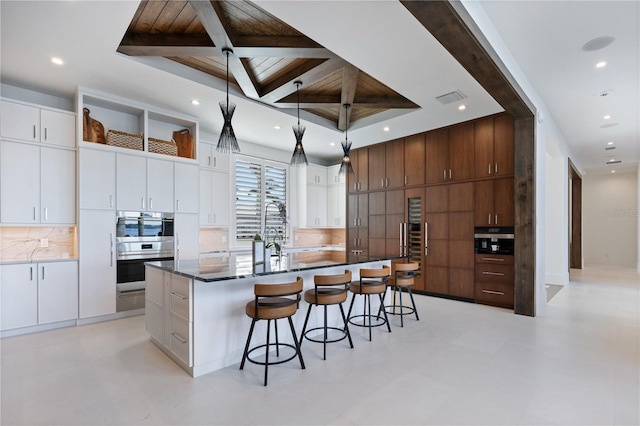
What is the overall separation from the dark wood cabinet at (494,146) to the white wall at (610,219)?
8673 mm

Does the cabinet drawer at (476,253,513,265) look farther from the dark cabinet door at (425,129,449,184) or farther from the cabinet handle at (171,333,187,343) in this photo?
the cabinet handle at (171,333,187,343)

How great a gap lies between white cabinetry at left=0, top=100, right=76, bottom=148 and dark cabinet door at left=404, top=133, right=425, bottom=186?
204 inches

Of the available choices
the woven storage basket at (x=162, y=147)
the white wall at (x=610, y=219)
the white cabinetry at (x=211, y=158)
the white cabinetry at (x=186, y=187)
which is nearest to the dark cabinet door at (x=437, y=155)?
the white cabinetry at (x=211, y=158)

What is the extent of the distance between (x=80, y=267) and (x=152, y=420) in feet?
9.55

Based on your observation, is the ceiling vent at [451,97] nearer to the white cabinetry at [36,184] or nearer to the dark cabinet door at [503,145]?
the dark cabinet door at [503,145]

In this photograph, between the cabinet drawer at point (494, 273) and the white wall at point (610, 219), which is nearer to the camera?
the cabinet drawer at point (494, 273)

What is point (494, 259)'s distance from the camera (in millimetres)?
4926

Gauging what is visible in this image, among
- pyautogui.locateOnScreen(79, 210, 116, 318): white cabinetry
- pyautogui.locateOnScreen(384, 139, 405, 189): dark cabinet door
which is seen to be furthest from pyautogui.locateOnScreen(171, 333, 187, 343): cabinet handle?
pyautogui.locateOnScreen(384, 139, 405, 189): dark cabinet door

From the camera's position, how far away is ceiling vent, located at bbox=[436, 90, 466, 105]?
416 cm

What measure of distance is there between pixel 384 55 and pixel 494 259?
3.48 m

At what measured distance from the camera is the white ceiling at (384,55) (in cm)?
270

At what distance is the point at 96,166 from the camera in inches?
167

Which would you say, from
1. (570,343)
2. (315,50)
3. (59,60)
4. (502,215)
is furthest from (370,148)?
(59,60)

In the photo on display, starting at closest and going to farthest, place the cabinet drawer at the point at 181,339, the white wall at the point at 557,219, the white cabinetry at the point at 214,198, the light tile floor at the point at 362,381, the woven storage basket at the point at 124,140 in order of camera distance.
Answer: the light tile floor at the point at 362,381
the cabinet drawer at the point at 181,339
the woven storage basket at the point at 124,140
the white cabinetry at the point at 214,198
the white wall at the point at 557,219
